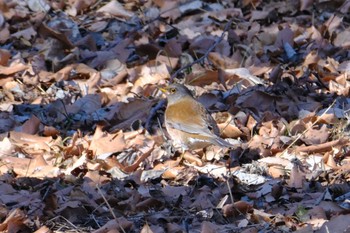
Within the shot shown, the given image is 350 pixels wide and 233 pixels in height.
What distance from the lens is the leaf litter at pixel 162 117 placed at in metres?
6.02

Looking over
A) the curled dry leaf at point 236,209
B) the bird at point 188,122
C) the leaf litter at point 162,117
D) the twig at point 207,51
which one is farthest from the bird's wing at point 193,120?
the curled dry leaf at point 236,209

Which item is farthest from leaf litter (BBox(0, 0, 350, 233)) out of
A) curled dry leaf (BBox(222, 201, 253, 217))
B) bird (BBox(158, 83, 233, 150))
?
bird (BBox(158, 83, 233, 150))

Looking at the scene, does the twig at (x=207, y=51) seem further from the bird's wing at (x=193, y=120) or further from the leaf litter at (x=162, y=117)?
the bird's wing at (x=193, y=120)

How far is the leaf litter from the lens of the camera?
602 centimetres

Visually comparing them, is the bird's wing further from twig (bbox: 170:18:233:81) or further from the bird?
twig (bbox: 170:18:233:81)

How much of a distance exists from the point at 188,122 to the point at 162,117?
2.24ft

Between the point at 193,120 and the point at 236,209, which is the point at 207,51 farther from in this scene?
the point at 236,209

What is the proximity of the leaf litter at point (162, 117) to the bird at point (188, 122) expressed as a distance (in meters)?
0.14

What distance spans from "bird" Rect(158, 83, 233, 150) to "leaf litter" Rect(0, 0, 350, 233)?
5.5 inches

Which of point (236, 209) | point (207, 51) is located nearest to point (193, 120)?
point (236, 209)

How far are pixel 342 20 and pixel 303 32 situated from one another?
59cm

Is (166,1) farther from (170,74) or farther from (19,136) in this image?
(19,136)

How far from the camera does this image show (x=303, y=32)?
9.98 m

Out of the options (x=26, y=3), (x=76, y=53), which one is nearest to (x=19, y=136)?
(x=76, y=53)
